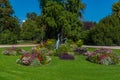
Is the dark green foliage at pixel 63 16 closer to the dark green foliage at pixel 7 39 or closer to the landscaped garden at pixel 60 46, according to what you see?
the landscaped garden at pixel 60 46

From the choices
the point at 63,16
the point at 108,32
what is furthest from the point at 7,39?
the point at 108,32

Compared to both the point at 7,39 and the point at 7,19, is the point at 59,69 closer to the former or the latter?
the point at 7,39

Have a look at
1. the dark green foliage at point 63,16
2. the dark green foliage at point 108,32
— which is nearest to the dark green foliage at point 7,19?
the dark green foliage at point 63,16

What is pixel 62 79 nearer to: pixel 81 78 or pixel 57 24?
pixel 81 78

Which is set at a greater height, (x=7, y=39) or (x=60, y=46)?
(x=7, y=39)

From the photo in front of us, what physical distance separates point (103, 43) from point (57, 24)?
775cm

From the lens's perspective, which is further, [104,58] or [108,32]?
[108,32]

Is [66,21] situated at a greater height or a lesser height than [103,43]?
greater

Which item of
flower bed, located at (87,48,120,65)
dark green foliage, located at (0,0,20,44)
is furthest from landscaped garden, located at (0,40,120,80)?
dark green foliage, located at (0,0,20,44)

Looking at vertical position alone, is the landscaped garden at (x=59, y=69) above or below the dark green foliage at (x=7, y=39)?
below

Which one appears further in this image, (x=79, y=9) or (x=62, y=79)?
(x=79, y=9)

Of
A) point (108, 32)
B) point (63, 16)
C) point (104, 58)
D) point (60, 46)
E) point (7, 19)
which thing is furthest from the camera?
point (7, 19)

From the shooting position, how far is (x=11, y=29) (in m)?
58.7

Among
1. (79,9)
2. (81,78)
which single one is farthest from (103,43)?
(81,78)
